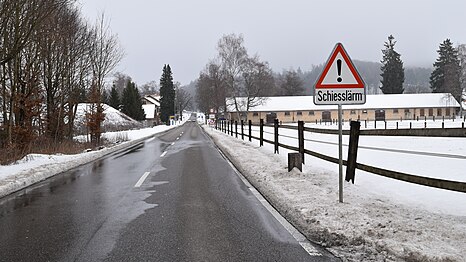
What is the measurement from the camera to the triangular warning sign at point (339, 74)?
629cm

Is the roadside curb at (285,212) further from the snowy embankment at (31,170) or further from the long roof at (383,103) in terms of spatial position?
the long roof at (383,103)

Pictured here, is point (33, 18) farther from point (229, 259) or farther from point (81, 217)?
point (229, 259)

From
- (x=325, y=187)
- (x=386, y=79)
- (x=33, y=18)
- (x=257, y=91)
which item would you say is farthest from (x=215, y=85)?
(x=325, y=187)

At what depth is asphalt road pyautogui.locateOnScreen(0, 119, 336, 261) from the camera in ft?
14.9

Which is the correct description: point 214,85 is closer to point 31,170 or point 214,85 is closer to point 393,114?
point 393,114

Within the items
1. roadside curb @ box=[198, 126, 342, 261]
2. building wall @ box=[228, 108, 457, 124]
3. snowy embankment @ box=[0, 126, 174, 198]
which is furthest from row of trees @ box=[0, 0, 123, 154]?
building wall @ box=[228, 108, 457, 124]

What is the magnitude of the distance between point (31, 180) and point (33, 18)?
553 cm

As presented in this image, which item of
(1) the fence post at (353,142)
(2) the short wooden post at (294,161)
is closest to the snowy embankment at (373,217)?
(1) the fence post at (353,142)

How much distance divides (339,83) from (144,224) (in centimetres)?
396

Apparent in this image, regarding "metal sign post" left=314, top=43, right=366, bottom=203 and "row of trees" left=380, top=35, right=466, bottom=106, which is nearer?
"metal sign post" left=314, top=43, right=366, bottom=203

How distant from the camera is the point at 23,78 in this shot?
15477mm

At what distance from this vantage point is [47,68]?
19.7 m

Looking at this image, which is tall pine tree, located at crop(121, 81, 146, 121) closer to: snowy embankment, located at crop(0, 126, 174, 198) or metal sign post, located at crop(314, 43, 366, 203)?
snowy embankment, located at crop(0, 126, 174, 198)

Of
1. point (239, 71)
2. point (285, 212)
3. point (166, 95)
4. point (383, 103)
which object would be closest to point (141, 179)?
point (285, 212)
